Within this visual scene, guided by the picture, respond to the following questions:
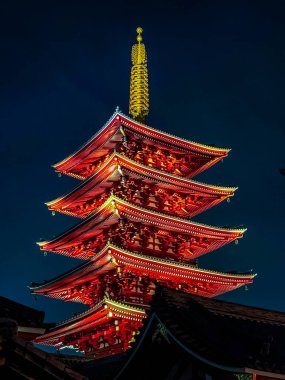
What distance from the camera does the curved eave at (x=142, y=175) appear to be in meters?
32.9

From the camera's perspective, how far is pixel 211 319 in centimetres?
1381

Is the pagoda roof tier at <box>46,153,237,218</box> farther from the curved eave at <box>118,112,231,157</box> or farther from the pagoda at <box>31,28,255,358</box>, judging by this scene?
the curved eave at <box>118,112,231,157</box>

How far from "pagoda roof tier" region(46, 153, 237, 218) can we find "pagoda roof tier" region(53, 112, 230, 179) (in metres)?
2.64

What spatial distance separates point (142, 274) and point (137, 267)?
1027mm

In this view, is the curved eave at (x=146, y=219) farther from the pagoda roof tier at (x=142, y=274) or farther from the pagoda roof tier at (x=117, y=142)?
the pagoda roof tier at (x=117, y=142)

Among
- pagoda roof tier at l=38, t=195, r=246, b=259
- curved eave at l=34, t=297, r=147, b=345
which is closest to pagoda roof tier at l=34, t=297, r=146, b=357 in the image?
curved eave at l=34, t=297, r=147, b=345

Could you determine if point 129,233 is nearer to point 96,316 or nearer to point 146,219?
point 146,219

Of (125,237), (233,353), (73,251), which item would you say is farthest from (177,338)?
(73,251)

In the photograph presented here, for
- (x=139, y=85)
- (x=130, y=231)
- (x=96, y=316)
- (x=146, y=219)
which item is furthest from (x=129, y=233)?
(x=139, y=85)

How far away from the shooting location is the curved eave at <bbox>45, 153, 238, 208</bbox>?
108 feet

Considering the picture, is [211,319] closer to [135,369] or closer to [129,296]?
[135,369]

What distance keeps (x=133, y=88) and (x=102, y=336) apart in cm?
2120

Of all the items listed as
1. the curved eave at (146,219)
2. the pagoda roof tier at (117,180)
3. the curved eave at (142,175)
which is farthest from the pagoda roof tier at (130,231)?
the curved eave at (142,175)

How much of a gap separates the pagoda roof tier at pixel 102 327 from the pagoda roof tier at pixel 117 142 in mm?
11508
